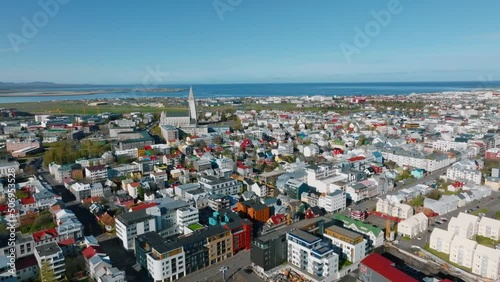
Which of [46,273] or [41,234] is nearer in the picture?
[46,273]

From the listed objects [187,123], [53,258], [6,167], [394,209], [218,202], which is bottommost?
[394,209]

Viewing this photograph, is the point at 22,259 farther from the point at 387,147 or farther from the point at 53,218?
the point at 387,147

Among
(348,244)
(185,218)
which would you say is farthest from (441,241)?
(185,218)

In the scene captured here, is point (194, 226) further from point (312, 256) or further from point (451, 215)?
point (451, 215)

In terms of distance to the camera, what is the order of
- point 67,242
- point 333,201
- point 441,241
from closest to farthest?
point 67,242
point 441,241
point 333,201

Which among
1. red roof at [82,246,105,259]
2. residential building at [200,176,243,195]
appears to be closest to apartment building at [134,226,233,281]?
red roof at [82,246,105,259]

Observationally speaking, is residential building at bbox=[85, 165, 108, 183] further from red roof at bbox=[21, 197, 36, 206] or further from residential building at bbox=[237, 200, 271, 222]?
residential building at bbox=[237, 200, 271, 222]

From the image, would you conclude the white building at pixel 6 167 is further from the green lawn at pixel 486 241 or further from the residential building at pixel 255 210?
the green lawn at pixel 486 241

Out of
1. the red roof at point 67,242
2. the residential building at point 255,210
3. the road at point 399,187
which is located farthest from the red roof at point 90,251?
the road at point 399,187
